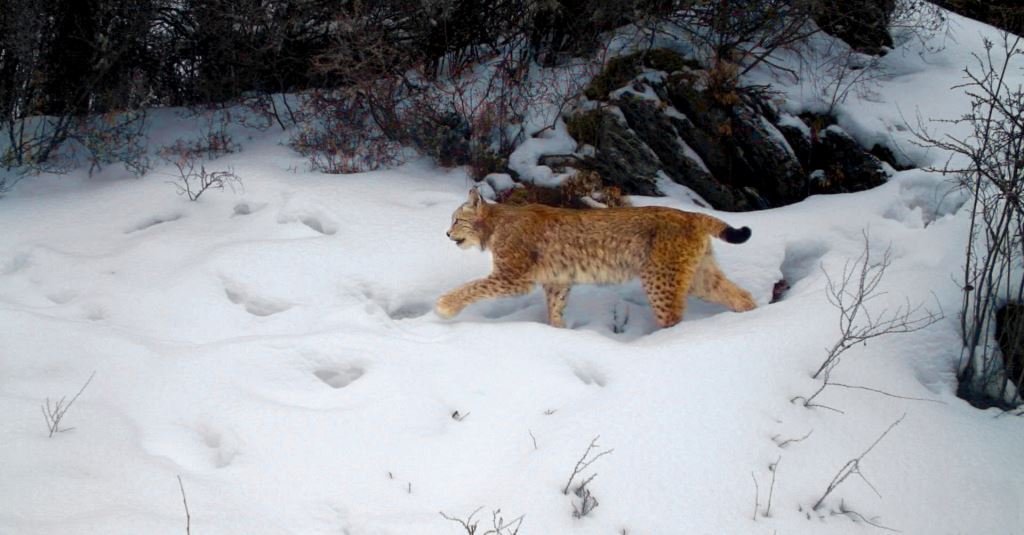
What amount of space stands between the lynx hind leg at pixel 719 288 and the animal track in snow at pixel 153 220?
5047mm

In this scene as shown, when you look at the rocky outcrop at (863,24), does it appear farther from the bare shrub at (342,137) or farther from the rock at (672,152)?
the bare shrub at (342,137)

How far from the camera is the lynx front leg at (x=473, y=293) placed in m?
5.81

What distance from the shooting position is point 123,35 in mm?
8508

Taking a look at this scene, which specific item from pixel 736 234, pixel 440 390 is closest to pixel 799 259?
pixel 736 234

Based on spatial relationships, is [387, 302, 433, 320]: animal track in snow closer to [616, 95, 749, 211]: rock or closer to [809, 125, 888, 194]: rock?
[616, 95, 749, 211]: rock

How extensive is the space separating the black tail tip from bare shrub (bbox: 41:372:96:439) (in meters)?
4.38

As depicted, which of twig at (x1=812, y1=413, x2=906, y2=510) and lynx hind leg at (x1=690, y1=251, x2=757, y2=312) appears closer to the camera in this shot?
twig at (x1=812, y1=413, x2=906, y2=510)

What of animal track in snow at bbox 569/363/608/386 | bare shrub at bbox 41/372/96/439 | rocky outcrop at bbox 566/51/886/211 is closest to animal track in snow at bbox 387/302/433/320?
animal track in snow at bbox 569/363/608/386

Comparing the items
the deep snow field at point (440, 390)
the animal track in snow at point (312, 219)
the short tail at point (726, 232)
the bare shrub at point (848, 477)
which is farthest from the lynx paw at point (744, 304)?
the animal track in snow at point (312, 219)

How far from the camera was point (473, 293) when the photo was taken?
5.88 meters

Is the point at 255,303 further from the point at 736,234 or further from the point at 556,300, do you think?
the point at 736,234

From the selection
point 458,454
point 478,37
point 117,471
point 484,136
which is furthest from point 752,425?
point 478,37

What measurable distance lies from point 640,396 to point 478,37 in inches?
254

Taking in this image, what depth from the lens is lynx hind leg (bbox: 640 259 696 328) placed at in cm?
568
